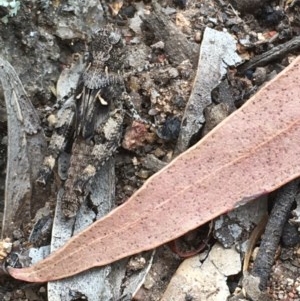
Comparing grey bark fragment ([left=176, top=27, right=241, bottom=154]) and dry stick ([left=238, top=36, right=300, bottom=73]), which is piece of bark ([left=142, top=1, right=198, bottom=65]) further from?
dry stick ([left=238, top=36, right=300, bottom=73])

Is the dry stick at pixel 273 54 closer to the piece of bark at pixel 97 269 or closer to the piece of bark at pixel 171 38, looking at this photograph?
the piece of bark at pixel 171 38

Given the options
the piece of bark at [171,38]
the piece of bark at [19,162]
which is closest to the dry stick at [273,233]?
the piece of bark at [171,38]

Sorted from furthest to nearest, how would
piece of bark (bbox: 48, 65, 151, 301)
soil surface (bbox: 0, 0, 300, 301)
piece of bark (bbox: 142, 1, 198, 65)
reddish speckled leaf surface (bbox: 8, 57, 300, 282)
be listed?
piece of bark (bbox: 142, 1, 198, 65)
soil surface (bbox: 0, 0, 300, 301)
piece of bark (bbox: 48, 65, 151, 301)
reddish speckled leaf surface (bbox: 8, 57, 300, 282)

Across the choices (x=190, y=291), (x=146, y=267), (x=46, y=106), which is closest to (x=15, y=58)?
(x=46, y=106)

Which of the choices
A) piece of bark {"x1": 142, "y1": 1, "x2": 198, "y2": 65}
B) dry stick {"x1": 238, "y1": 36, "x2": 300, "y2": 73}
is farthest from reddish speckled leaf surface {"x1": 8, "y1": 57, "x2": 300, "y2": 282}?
piece of bark {"x1": 142, "y1": 1, "x2": 198, "y2": 65}

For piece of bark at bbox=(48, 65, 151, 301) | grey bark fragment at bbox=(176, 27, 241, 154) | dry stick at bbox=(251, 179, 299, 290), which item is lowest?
piece of bark at bbox=(48, 65, 151, 301)

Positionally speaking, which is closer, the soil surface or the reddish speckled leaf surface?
the reddish speckled leaf surface

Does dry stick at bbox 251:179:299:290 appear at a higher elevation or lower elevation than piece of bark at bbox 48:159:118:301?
higher

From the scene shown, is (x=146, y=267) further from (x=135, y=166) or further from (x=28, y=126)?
(x=28, y=126)
